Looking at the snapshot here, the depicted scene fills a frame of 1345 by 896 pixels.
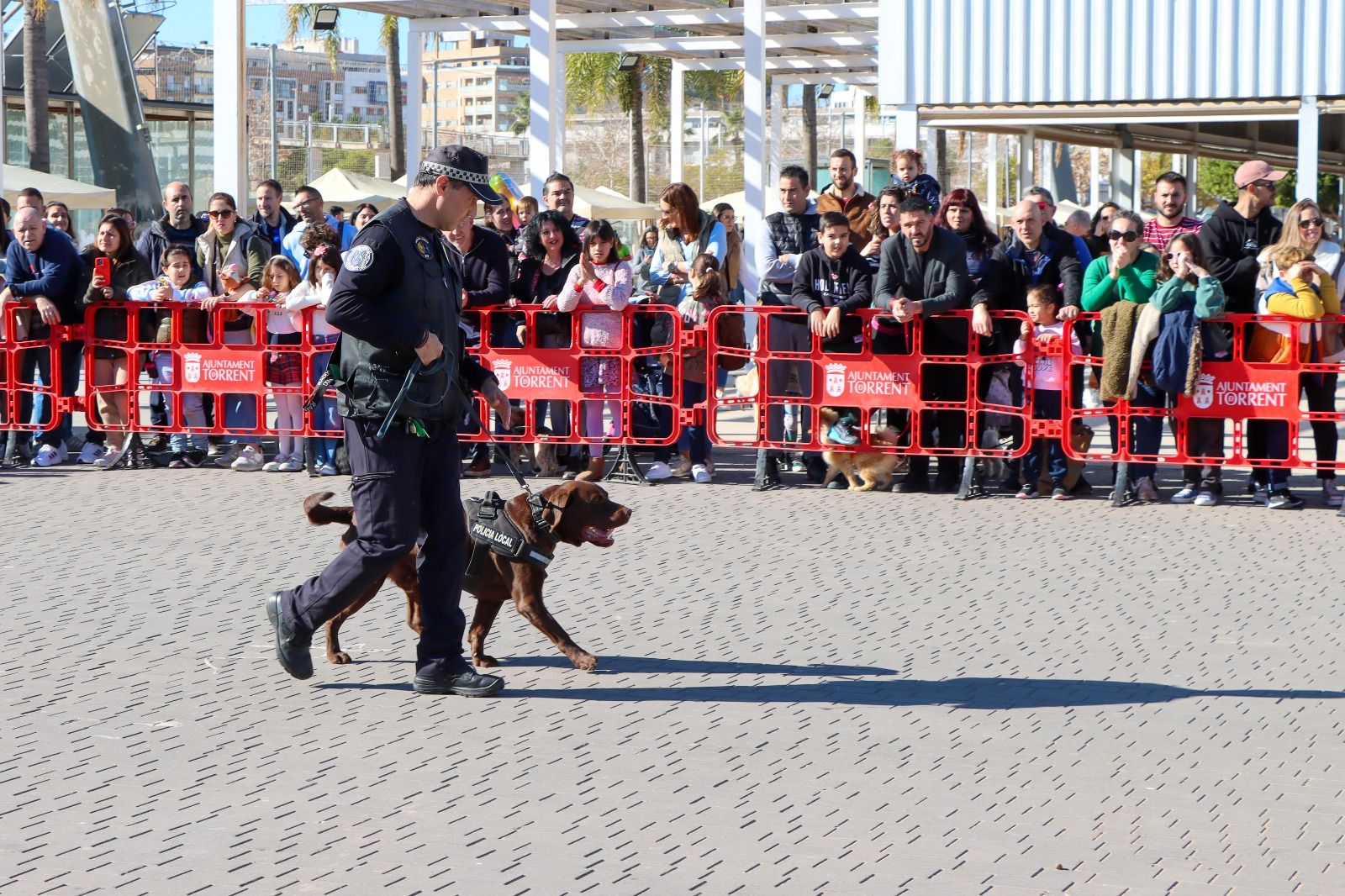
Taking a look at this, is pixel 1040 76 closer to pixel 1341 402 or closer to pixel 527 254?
pixel 1341 402

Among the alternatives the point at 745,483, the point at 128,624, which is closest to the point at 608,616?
the point at 128,624

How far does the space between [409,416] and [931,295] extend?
6.00m

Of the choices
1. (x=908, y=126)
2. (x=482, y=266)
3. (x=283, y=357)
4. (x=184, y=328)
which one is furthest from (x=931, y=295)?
(x=908, y=126)

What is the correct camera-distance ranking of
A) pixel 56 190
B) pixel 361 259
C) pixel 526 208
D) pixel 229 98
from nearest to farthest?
pixel 361 259
pixel 526 208
pixel 229 98
pixel 56 190

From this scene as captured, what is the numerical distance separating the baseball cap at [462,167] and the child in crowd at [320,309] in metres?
6.08

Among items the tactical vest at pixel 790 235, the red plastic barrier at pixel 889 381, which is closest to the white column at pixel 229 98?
the tactical vest at pixel 790 235

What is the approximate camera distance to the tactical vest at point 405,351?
6.01 metres

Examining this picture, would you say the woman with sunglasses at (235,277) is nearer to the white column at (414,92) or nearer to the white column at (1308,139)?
the white column at (414,92)

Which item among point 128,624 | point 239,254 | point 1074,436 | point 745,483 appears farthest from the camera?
point 239,254

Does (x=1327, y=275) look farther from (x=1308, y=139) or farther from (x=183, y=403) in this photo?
(x=183, y=403)

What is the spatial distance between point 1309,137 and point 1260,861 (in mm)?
13332

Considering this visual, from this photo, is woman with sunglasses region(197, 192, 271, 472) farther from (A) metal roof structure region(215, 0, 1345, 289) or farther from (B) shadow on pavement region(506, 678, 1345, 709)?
(B) shadow on pavement region(506, 678, 1345, 709)

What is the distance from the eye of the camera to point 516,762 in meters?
5.51

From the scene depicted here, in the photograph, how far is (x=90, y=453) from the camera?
13.1 metres
